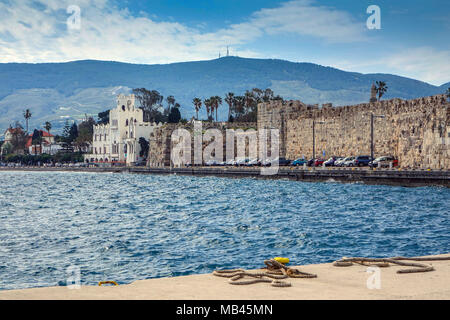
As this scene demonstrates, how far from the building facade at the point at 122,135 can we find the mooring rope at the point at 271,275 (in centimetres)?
11029

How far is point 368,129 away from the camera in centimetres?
5944

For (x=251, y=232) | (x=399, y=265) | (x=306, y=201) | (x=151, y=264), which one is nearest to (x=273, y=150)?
(x=306, y=201)

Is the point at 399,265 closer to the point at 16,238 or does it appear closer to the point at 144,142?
the point at 16,238

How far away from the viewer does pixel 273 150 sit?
7738cm

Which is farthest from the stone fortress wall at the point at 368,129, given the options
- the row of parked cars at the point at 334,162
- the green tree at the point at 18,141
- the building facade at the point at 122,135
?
the green tree at the point at 18,141

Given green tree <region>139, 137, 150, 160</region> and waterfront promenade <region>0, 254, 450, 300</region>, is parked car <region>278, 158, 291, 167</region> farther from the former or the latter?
waterfront promenade <region>0, 254, 450, 300</region>

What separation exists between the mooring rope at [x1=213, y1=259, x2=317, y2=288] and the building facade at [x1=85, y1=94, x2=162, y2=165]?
4342 inches

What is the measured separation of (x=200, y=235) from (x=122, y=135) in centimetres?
10846

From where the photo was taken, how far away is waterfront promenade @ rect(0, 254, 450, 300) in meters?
6.60
